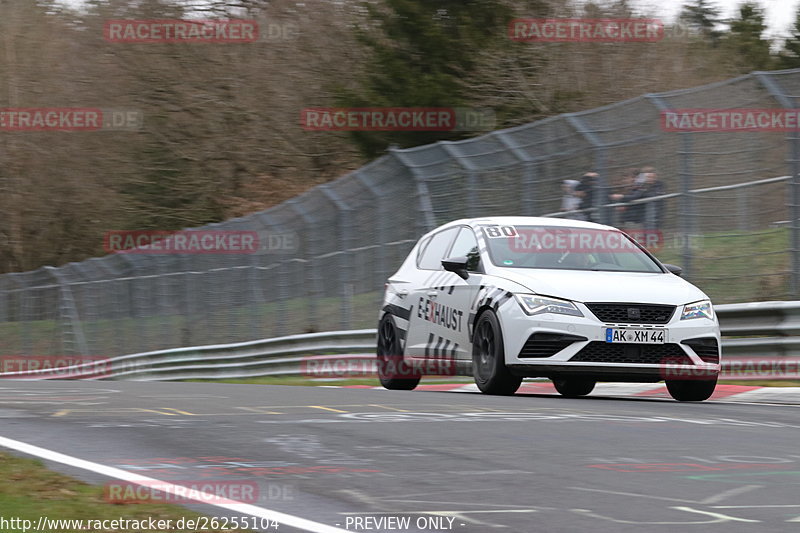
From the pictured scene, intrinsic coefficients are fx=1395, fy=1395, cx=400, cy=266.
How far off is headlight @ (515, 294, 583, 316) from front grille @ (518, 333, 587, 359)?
18cm

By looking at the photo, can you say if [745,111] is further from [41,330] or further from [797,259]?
[41,330]

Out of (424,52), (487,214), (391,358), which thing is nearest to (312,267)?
(487,214)

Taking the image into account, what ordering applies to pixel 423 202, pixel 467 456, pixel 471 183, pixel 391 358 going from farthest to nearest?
pixel 423 202 < pixel 471 183 < pixel 391 358 < pixel 467 456

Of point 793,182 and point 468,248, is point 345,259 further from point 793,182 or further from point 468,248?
point 793,182

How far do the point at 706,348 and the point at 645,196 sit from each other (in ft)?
12.1

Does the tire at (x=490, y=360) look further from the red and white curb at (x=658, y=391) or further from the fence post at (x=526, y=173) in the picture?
the fence post at (x=526, y=173)

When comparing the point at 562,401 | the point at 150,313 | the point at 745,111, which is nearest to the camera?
the point at 562,401

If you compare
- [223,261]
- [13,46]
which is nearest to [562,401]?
[223,261]

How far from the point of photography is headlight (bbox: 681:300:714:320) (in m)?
11.0

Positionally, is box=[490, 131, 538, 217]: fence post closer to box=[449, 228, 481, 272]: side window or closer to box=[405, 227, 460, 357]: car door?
box=[405, 227, 460, 357]: car door

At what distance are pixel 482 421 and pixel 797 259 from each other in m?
5.28

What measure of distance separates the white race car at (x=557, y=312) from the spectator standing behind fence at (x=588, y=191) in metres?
2.72

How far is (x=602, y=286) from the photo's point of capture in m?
11.0

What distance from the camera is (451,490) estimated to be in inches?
217
